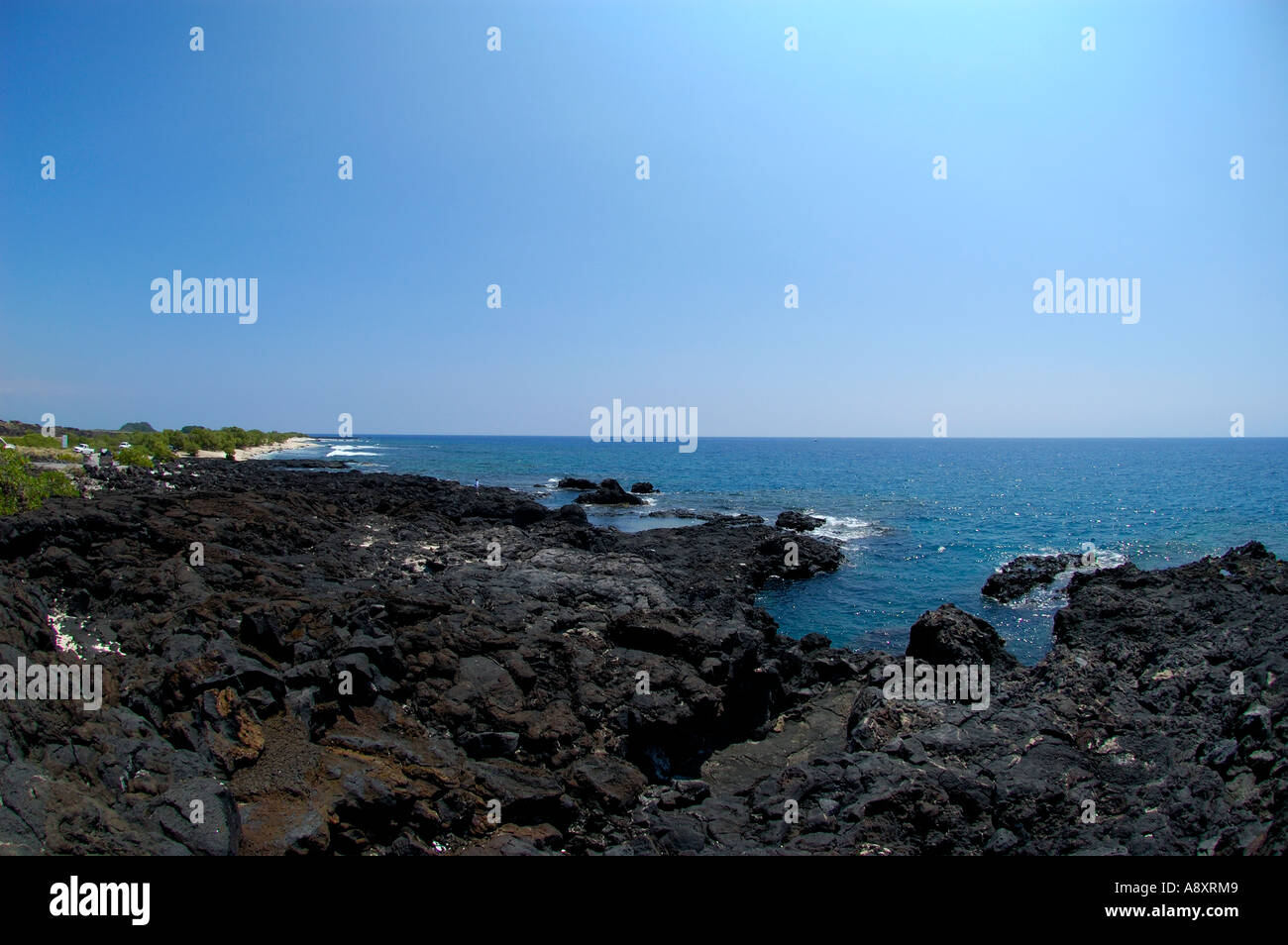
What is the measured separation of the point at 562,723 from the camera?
12.8 meters

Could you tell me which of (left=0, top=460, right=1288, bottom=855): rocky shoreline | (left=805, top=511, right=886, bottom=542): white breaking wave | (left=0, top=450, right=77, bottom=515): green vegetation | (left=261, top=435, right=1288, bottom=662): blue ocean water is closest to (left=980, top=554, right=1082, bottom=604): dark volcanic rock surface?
(left=261, top=435, right=1288, bottom=662): blue ocean water

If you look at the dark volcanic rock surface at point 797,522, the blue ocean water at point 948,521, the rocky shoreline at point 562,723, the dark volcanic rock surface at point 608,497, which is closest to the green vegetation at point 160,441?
the blue ocean water at point 948,521

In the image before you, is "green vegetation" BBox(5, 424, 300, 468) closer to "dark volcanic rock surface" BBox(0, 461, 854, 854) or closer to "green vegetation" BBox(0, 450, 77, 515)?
"green vegetation" BBox(0, 450, 77, 515)

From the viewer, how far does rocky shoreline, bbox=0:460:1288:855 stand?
8.50 meters

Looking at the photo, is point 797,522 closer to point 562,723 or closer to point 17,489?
point 562,723

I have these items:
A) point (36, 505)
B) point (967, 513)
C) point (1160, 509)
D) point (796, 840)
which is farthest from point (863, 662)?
point (1160, 509)

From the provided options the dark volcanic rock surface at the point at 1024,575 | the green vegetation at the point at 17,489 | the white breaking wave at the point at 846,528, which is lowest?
the dark volcanic rock surface at the point at 1024,575

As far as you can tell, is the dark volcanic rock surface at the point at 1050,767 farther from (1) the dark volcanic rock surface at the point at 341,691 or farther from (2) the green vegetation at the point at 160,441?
(2) the green vegetation at the point at 160,441

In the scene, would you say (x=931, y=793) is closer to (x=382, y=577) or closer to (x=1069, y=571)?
(x=382, y=577)

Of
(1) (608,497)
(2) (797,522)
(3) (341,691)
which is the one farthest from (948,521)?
(3) (341,691)

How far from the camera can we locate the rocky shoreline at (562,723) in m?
8.50

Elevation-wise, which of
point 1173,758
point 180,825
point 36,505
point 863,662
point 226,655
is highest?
point 36,505

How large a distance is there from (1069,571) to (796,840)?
32.2 meters

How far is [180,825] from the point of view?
7.43 meters
